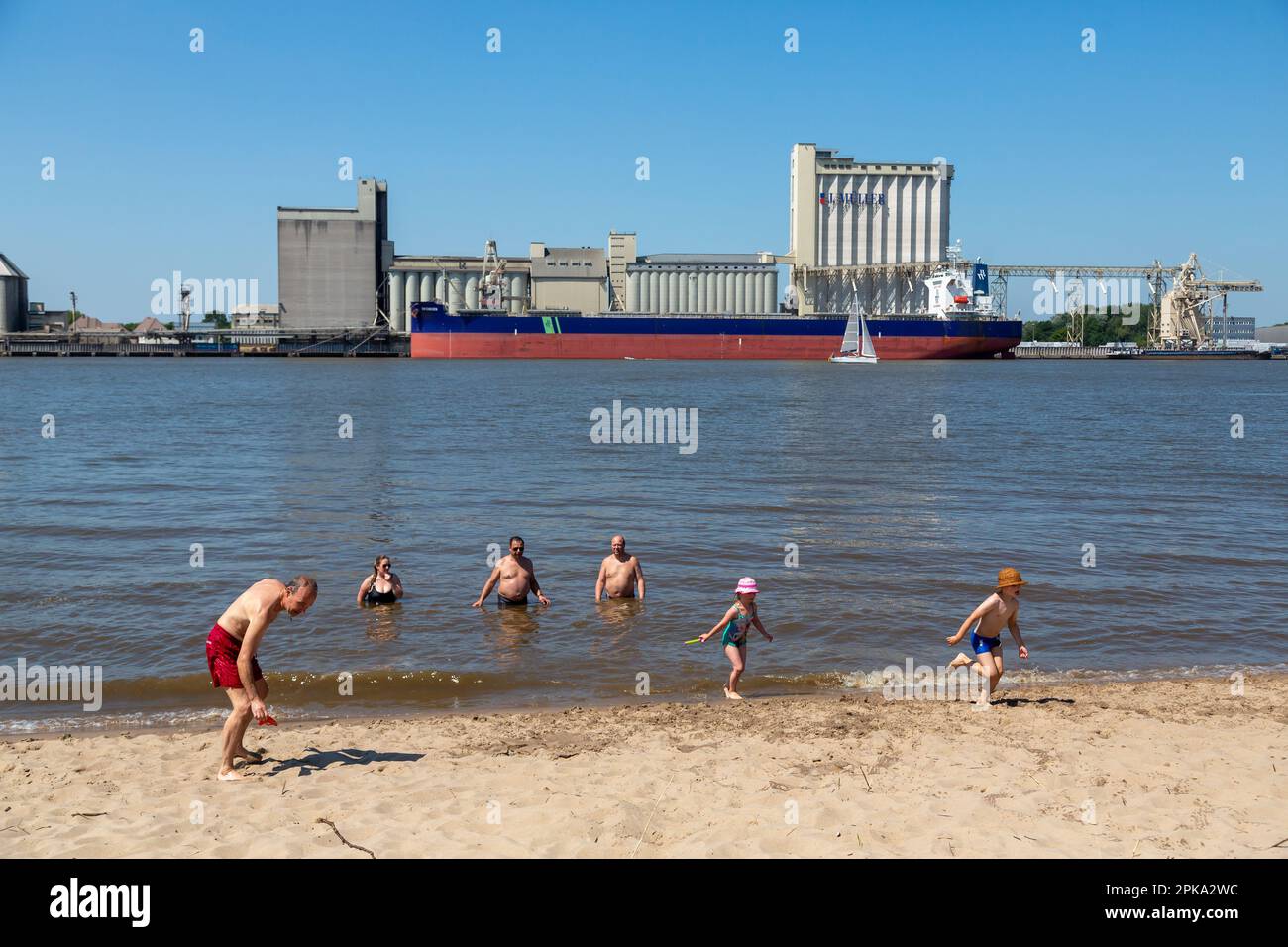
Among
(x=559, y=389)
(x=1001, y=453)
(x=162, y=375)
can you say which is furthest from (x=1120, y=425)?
(x=162, y=375)

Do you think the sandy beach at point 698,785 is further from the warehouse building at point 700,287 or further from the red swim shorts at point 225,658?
the warehouse building at point 700,287

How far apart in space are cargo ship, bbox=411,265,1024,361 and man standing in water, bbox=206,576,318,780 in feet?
303

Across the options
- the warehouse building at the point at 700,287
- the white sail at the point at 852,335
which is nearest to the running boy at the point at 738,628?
the white sail at the point at 852,335

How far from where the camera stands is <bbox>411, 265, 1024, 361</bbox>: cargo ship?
9900cm

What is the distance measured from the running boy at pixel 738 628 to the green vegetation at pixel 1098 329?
172032 millimetres

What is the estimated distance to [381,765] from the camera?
7473 mm

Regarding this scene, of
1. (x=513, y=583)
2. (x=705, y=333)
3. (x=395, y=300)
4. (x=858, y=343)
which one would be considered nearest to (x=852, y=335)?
(x=858, y=343)

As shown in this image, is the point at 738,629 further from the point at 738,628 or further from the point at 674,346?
the point at 674,346

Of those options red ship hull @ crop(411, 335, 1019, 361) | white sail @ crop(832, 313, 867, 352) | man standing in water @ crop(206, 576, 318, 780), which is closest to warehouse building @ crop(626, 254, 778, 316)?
red ship hull @ crop(411, 335, 1019, 361)

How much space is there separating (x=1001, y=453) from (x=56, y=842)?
26.9m

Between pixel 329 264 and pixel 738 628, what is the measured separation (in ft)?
376

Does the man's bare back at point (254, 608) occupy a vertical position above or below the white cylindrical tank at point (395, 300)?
below

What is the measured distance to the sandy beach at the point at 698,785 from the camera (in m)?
6.04
